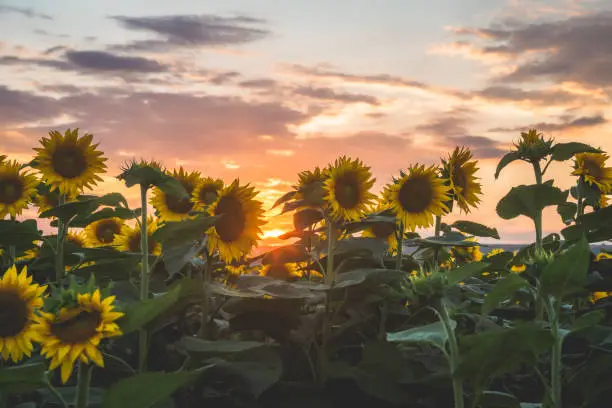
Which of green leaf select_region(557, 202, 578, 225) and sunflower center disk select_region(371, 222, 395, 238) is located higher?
green leaf select_region(557, 202, 578, 225)

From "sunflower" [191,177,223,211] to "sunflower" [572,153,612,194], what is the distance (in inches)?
99.3

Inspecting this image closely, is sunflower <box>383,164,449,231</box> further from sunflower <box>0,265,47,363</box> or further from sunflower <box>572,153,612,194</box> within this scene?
sunflower <box>0,265,47,363</box>

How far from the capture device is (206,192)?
3.66 metres

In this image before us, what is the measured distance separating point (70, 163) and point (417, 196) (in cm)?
196

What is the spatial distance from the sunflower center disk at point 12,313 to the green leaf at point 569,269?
1.93 m

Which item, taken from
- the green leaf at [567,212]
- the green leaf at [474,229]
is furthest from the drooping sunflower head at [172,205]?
the green leaf at [567,212]

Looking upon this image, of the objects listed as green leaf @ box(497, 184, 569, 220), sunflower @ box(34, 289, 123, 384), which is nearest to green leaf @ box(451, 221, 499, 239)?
green leaf @ box(497, 184, 569, 220)

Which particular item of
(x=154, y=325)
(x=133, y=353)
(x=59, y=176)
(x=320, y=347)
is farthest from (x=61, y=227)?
(x=320, y=347)

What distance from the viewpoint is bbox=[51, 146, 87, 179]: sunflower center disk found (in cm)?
414

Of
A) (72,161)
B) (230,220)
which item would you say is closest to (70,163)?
(72,161)

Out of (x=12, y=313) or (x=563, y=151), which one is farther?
(x=563, y=151)

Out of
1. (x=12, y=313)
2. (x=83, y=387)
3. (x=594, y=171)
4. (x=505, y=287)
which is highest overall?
(x=594, y=171)

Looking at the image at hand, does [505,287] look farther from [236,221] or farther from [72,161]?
[72,161]

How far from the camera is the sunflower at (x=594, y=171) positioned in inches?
189
